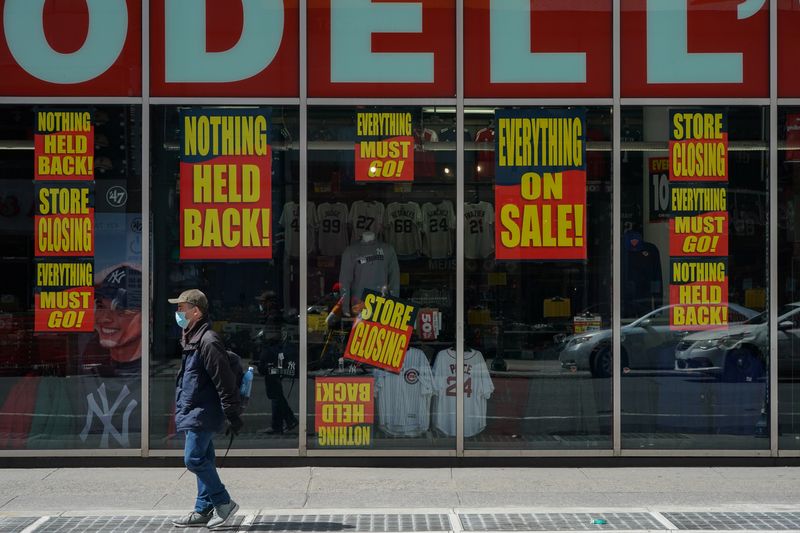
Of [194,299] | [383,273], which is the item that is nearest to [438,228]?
[383,273]

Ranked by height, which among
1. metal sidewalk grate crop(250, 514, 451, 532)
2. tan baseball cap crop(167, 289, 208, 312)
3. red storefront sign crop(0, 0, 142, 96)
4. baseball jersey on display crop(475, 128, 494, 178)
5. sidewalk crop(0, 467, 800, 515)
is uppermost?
red storefront sign crop(0, 0, 142, 96)

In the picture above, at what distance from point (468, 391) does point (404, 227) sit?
183 cm

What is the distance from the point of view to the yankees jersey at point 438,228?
9695mm

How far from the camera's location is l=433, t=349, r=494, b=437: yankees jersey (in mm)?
9719

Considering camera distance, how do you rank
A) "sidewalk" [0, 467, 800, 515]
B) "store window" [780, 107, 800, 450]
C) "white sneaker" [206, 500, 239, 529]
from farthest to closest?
"store window" [780, 107, 800, 450] < "sidewalk" [0, 467, 800, 515] < "white sneaker" [206, 500, 239, 529]

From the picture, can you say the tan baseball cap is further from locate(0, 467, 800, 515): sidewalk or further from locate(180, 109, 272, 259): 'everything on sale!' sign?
locate(180, 109, 272, 259): 'everything on sale!' sign

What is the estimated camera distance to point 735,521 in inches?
294

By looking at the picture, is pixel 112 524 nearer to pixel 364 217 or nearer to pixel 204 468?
pixel 204 468

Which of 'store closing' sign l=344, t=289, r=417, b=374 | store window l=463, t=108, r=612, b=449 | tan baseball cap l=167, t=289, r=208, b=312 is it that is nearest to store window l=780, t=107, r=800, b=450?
store window l=463, t=108, r=612, b=449

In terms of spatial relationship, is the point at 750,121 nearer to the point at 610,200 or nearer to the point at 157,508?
the point at 610,200

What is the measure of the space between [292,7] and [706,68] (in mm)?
4361

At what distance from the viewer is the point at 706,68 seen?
31.9 ft

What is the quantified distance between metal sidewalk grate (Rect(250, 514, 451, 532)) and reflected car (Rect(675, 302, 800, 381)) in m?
3.57

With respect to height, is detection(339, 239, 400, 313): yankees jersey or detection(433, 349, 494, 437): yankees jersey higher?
detection(339, 239, 400, 313): yankees jersey
